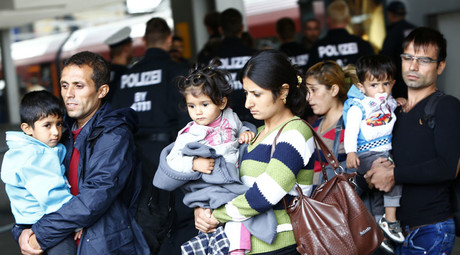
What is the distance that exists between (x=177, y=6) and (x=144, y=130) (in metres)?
6.14

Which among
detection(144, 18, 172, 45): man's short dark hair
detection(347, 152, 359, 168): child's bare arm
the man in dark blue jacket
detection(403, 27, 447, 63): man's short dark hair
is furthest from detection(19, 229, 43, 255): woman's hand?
detection(144, 18, 172, 45): man's short dark hair

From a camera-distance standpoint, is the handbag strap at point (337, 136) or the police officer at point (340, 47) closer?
the handbag strap at point (337, 136)

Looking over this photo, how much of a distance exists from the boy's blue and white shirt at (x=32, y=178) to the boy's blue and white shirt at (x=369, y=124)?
1.59 m

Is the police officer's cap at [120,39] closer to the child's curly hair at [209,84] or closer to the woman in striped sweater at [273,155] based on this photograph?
the child's curly hair at [209,84]

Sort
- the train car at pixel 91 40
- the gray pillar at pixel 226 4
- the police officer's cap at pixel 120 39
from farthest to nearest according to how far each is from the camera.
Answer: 1. the train car at pixel 91 40
2. the gray pillar at pixel 226 4
3. the police officer's cap at pixel 120 39

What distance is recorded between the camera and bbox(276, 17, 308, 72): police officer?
664 cm

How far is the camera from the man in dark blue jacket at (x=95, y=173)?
263 cm

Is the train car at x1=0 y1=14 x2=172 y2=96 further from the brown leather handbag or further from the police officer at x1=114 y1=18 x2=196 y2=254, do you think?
the brown leather handbag

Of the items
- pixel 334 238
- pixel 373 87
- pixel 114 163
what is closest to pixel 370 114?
pixel 373 87

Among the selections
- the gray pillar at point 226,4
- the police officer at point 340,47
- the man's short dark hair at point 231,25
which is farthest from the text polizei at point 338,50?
the gray pillar at point 226,4

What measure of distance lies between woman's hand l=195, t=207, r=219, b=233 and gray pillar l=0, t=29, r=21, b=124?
18.2 m

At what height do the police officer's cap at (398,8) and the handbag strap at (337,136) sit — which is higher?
the police officer's cap at (398,8)

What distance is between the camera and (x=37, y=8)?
45.2 feet

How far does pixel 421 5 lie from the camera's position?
390 inches
